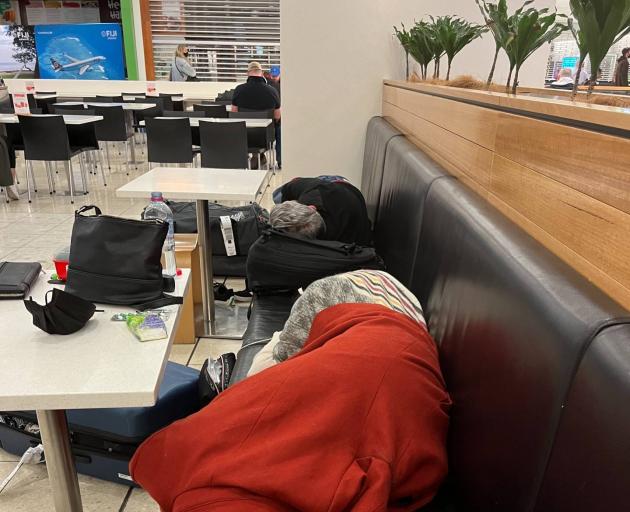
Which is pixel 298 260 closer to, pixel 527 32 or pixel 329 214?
pixel 329 214

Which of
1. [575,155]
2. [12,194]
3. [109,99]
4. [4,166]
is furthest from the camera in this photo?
[109,99]

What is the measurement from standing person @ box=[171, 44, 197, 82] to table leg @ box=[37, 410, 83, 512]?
8.97m

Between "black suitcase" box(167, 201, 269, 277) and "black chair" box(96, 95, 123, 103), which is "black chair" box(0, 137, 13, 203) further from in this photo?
"black chair" box(96, 95, 123, 103)

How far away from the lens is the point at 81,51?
34.6 ft

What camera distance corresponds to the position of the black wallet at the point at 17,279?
144cm

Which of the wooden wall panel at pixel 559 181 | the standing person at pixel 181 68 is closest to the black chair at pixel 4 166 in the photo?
the wooden wall panel at pixel 559 181

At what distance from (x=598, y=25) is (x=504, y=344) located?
67 centimetres

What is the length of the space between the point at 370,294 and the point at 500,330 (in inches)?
16.1

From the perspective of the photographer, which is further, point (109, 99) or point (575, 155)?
point (109, 99)

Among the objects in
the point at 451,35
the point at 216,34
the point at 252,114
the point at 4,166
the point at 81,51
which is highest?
the point at 216,34

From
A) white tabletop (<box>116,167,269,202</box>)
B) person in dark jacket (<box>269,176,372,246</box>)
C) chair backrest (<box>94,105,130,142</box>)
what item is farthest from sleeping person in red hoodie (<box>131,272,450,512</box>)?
chair backrest (<box>94,105,130,142</box>)

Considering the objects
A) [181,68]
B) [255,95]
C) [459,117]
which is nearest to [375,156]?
[459,117]

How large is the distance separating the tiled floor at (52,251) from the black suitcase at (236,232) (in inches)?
4.8

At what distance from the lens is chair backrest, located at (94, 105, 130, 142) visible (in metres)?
6.13
